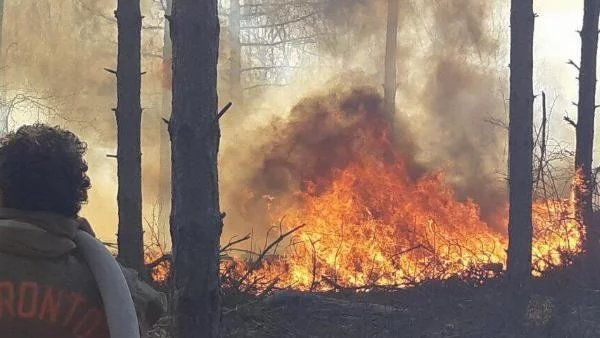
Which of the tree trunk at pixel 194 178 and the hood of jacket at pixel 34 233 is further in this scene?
the tree trunk at pixel 194 178

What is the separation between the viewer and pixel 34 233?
2.27 metres

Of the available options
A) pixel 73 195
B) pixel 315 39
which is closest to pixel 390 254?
pixel 73 195

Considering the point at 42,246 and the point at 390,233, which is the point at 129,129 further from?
the point at 42,246

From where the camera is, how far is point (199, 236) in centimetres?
554

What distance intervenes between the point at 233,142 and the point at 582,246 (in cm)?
1095

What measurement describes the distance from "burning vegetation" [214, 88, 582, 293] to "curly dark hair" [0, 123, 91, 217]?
523 cm

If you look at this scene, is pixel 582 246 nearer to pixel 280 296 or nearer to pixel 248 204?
pixel 280 296

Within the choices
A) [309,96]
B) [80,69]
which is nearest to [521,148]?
[309,96]

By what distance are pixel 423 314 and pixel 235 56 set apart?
15.7 metres

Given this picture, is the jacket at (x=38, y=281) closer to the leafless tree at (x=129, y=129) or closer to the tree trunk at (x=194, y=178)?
the tree trunk at (x=194, y=178)

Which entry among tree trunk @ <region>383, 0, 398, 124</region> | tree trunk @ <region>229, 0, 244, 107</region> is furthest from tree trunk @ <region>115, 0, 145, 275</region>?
tree trunk @ <region>229, 0, 244, 107</region>

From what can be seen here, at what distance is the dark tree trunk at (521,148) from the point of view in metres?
8.66

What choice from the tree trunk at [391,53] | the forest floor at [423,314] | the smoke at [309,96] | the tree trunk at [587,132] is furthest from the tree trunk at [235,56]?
the forest floor at [423,314]

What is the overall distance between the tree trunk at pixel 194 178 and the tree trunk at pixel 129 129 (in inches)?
124
